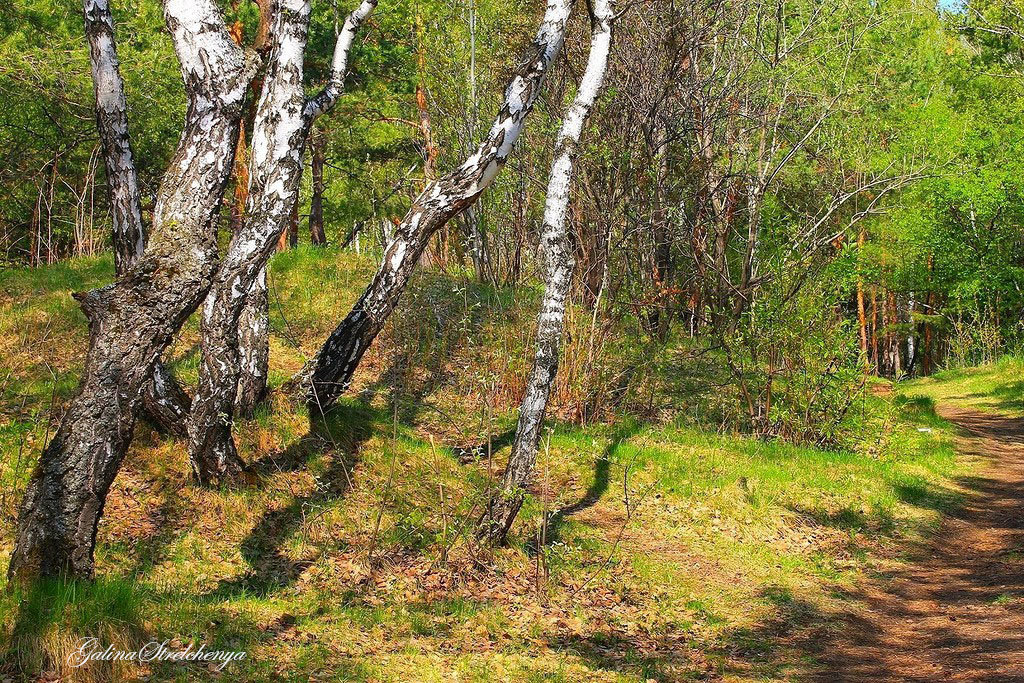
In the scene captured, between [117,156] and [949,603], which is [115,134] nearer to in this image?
[117,156]

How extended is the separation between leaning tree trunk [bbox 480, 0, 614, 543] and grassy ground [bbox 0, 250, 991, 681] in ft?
0.80

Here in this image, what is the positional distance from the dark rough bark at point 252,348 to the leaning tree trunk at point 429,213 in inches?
18.6

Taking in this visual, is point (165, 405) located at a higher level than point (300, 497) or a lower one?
higher

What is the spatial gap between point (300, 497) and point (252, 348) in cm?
132

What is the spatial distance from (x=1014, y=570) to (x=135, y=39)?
52.4 ft

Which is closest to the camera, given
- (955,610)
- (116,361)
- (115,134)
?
(116,361)

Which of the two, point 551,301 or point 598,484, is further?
point 598,484

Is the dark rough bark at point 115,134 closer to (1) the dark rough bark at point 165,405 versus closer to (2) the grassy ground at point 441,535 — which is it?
(1) the dark rough bark at point 165,405

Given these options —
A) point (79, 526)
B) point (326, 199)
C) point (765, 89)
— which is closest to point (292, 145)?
point (79, 526)

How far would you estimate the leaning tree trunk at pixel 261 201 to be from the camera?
5773mm

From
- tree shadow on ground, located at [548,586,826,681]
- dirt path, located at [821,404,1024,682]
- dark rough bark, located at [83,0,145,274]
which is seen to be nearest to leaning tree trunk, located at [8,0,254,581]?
dark rough bark, located at [83,0,145,274]

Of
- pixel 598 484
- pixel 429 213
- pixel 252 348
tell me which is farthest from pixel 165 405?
pixel 598 484

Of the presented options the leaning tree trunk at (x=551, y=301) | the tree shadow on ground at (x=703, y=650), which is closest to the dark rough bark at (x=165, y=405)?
the leaning tree trunk at (x=551, y=301)

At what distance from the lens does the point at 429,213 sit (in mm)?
6859
